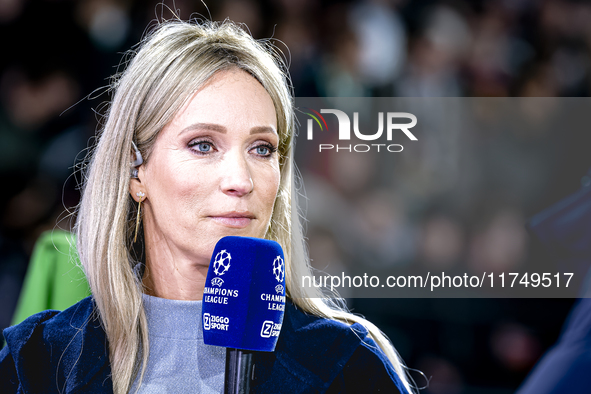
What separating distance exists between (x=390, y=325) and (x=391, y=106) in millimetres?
1110

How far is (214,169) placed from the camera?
1.23 metres

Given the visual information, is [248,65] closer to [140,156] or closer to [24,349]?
[140,156]

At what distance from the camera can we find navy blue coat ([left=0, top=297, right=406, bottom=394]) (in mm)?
1234

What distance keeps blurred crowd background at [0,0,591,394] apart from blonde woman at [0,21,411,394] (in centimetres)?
132

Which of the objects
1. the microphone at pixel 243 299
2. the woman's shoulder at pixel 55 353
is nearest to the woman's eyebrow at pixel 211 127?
the microphone at pixel 243 299

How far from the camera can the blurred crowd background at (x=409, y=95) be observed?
265 cm

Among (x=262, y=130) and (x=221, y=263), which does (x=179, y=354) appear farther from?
(x=262, y=130)

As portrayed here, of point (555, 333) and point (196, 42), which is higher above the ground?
point (196, 42)

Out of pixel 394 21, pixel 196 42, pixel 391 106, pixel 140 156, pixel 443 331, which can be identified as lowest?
pixel 443 331

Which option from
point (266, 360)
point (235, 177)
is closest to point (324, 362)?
point (266, 360)

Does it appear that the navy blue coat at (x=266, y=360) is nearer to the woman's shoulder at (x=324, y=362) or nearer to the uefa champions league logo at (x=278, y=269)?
the woman's shoulder at (x=324, y=362)

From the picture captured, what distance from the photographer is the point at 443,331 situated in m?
2.97

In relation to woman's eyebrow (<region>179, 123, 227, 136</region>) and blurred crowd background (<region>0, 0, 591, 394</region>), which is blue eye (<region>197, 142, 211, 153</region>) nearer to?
woman's eyebrow (<region>179, 123, 227, 136</region>)

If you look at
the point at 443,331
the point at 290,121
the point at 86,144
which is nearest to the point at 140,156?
the point at 290,121
